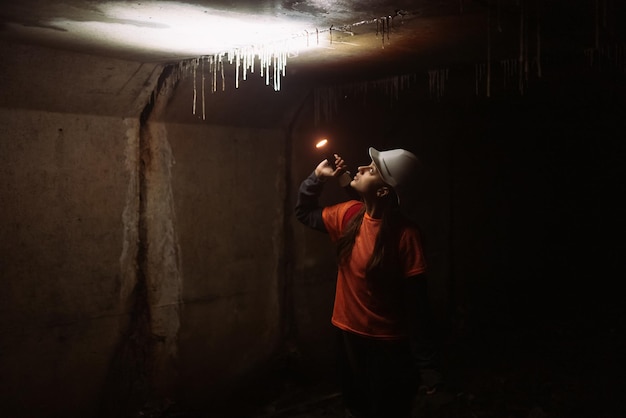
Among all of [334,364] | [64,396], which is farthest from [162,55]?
[334,364]

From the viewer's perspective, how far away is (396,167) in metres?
4.60

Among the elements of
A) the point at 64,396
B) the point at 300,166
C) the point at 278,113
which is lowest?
the point at 64,396

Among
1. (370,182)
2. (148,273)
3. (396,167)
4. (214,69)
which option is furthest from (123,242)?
(396,167)

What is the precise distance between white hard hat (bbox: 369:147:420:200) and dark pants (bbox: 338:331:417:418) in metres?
1.25

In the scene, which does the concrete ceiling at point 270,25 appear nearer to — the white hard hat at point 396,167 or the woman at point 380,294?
the white hard hat at point 396,167

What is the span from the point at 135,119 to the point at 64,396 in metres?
2.61

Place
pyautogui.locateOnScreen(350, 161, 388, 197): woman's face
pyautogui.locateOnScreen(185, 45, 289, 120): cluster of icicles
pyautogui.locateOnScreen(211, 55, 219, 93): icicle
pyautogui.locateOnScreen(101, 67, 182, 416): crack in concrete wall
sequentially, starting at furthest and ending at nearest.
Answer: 1. pyautogui.locateOnScreen(101, 67, 182, 416): crack in concrete wall
2. pyautogui.locateOnScreen(211, 55, 219, 93): icicle
3. pyautogui.locateOnScreen(350, 161, 388, 197): woman's face
4. pyautogui.locateOnScreen(185, 45, 289, 120): cluster of icicles

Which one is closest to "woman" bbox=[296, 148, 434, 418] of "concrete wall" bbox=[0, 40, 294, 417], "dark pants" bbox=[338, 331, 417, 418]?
"dark pants" bbox=[338, 331, 417, 418]

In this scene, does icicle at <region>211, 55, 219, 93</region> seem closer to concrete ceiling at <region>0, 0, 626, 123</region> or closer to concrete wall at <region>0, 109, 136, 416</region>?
concrete ceiling at <region>0, 0, 626, 123</region>

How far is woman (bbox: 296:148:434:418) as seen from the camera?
451 centimetres

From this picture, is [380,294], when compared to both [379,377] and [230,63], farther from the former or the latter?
[230,63]

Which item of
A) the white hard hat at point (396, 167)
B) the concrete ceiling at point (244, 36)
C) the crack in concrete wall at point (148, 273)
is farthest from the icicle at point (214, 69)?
the white hard hat at point (396, 167)

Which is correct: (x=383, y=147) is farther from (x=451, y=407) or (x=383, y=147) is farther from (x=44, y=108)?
(x=44, y=108)

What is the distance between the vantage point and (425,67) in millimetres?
5816
